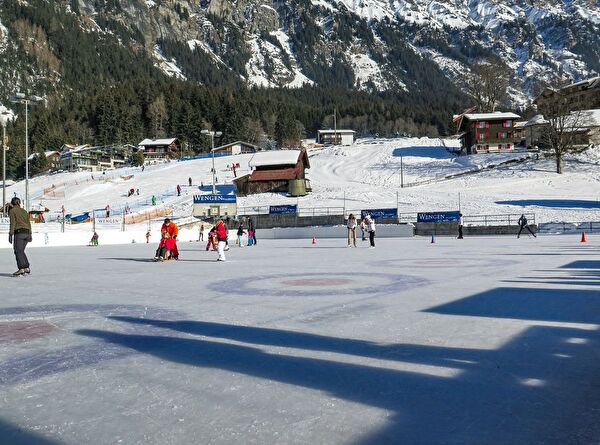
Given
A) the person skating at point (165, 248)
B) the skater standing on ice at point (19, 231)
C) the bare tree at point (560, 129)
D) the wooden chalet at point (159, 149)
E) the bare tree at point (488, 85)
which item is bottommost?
the person skating at point (165, 248)

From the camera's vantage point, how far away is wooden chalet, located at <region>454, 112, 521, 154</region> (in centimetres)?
8675

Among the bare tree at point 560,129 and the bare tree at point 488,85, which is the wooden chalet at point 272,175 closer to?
the bare tree at point 560,129

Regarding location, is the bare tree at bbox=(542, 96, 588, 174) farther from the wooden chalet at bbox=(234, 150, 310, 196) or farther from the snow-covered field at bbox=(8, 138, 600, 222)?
the wooden chalet at bbox=(234, 150, 310, 196)

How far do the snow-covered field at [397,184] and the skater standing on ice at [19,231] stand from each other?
124 feet

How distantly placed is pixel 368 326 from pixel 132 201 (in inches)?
2441

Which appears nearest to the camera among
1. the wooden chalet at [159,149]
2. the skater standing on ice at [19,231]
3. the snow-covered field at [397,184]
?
the skater standing on ice at [19,231]

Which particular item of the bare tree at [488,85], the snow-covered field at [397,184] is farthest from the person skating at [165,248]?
the bare tree at [488,85]

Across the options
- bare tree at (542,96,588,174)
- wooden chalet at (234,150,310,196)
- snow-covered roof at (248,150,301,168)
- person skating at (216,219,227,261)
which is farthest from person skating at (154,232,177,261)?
bare tree at (542,96,588,174)

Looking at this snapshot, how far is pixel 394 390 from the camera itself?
362cm

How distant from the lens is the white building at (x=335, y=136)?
13575 centimetres

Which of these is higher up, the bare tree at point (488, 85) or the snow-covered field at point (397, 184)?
the bare tree at point (488, 85)

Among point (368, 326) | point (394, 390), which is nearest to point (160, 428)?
point (394, 390)

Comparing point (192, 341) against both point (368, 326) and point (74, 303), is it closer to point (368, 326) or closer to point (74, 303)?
point (368, 326)

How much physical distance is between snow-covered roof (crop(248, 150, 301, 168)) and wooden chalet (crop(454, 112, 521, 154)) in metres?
32.1
